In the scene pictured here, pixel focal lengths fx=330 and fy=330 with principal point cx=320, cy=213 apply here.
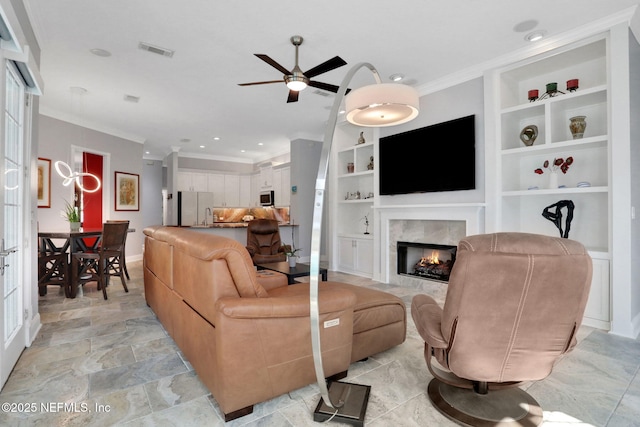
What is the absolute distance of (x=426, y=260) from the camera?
4.84 meters

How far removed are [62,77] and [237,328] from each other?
448cm

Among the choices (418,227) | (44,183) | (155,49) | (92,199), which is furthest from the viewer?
(92,199)

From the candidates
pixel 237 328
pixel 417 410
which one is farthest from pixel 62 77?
pixel 417 410

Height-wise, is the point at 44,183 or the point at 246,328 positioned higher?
the point at 44,183

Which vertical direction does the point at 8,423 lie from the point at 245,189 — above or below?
below

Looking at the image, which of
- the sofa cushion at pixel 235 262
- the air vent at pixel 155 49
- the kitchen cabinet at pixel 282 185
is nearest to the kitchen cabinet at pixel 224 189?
the kitchen cabinet at pixel 282 185

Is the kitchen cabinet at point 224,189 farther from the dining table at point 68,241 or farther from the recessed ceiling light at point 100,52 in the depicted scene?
the recessed ceiling light at point 100,52

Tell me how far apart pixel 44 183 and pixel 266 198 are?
460 cm

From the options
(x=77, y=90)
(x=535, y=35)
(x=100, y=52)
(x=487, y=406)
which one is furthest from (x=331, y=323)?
(x=77, y=90)

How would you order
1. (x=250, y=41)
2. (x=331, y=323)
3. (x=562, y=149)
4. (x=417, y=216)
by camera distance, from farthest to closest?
→ 1. (x=417, y=216)
2. (x=562, y=149)
3. (x=250, y=41)
4. (x=331, y=323)

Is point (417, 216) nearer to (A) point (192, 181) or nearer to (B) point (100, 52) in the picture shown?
(B) point (100, 52)

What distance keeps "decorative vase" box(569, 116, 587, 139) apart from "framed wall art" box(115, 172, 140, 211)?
303 inches

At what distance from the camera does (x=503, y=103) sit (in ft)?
12.5

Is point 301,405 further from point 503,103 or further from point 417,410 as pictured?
point 503,103
